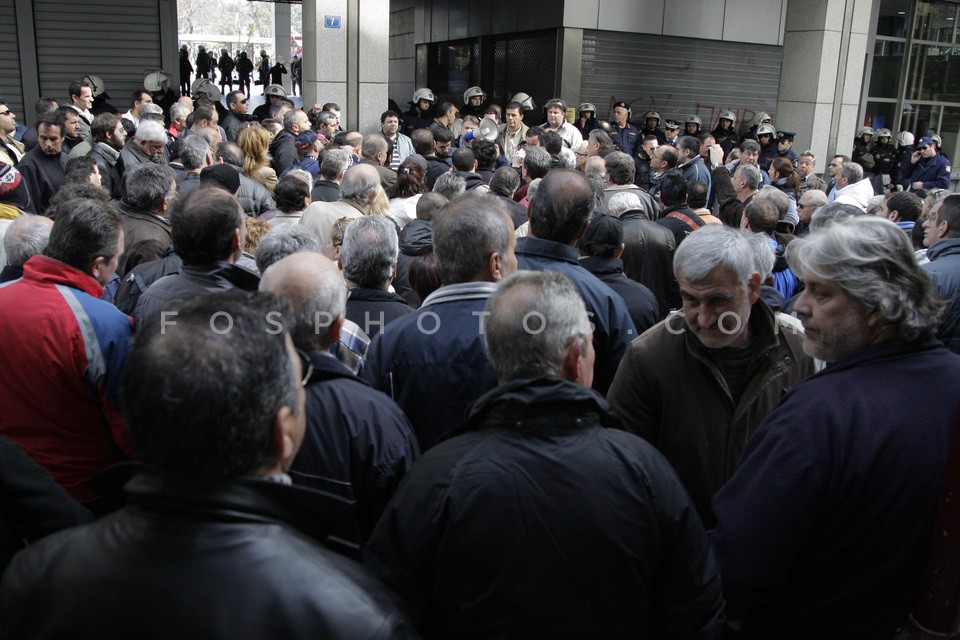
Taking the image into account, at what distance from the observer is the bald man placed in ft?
8.02

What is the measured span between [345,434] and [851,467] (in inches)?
56.6

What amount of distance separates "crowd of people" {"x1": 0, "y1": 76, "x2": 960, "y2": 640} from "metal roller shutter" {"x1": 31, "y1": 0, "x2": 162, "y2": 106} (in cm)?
1447

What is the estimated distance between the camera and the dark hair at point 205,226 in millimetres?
3633

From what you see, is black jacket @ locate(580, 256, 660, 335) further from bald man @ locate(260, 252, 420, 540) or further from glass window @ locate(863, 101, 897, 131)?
glass window @ locate(863, 101, 897, 131)

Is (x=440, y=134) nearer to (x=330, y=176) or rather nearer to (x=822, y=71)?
(x=330, y=176)

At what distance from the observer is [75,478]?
3.19 meters

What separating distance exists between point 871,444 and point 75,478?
288cm

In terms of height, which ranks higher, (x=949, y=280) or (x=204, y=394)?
(x=204, y=394)

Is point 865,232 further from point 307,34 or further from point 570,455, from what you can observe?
point 307,34

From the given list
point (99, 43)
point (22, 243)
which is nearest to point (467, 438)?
point (22, 243)

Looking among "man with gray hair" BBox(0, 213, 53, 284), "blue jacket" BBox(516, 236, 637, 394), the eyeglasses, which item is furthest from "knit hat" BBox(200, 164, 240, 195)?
the eyeglasses

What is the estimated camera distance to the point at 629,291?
4469 mm

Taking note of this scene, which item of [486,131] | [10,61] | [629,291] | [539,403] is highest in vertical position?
[10,61]

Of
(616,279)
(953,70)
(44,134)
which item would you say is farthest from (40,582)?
(953,70)
